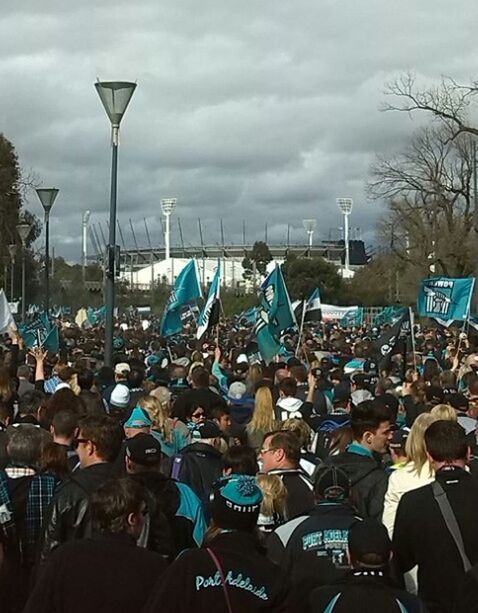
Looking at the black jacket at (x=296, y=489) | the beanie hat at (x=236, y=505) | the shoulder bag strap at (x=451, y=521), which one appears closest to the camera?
the beanie hat at (x=236, y=505)

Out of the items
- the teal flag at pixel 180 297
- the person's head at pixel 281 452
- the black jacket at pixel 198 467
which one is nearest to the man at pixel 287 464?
the person's head at pixel 281 452

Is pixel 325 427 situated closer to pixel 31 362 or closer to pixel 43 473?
pixel 43 473

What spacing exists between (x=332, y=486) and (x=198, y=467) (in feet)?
7.49

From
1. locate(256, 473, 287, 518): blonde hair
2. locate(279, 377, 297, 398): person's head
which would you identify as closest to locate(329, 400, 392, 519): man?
locate(256, 473, 287, 518): blonde hair

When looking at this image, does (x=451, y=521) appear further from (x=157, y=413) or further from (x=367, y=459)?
(x=157, y=413)

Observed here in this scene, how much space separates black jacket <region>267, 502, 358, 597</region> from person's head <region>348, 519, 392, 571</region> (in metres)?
0.73

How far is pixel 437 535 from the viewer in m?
5.11

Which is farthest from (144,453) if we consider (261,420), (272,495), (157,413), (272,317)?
(272,317)

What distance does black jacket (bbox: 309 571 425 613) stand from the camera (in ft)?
12.1

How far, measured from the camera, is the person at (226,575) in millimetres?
3633

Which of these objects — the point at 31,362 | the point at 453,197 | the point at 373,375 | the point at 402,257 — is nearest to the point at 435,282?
the point at 373,375

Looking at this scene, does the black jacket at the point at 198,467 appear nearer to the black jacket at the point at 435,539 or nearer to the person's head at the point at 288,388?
the black jacket at the point at 435,539

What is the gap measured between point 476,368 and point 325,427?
7.27 meters

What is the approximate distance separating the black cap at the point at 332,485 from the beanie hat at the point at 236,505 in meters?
1.00
